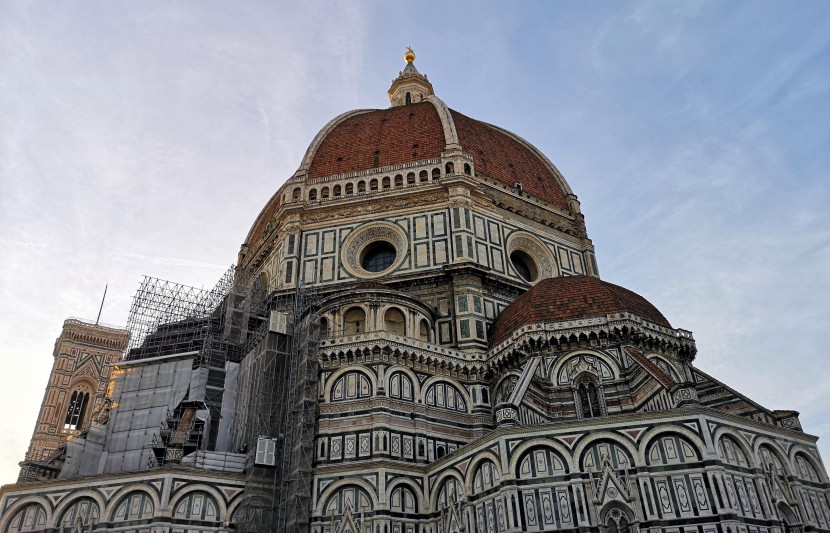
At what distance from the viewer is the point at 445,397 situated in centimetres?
2478

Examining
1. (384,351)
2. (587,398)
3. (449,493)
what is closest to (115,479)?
(384,351)

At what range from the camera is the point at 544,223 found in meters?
33.3

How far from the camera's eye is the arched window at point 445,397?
24.5 m

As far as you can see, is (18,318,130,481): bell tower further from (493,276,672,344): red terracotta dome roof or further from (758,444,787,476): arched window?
(758,444,787,476): arched window

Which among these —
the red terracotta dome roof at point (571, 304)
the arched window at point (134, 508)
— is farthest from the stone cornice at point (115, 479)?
the red terracotta dome roof at point (571, 304)

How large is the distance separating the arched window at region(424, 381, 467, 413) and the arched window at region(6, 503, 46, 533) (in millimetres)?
12923

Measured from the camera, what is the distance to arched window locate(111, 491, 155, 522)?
20.8 m

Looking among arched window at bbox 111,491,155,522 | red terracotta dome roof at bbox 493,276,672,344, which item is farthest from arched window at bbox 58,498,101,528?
red terracotta dome roof at bbox 493,276,672,344

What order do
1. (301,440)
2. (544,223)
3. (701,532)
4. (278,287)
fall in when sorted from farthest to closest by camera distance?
(544,223) → (278,287) → (301,440) → (701,532)

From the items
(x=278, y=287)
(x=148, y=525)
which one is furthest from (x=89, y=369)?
(x=148, y=525)

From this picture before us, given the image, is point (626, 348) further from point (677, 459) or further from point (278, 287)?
point (278, 287)

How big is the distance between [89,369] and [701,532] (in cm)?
4787

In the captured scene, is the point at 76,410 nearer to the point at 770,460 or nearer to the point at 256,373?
the point at 256,373

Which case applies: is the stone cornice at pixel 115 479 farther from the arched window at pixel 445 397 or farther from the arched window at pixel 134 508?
the arched window at pixel 445 397
